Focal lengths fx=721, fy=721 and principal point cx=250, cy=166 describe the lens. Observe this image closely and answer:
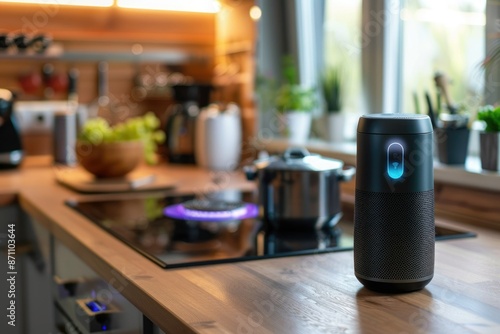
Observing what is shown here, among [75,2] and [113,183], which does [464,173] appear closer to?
[113,183]

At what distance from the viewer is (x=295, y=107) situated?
2.53m

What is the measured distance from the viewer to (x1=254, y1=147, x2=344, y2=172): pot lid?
5.10 ft

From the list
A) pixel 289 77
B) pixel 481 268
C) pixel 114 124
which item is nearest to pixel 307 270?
pixel 481 268

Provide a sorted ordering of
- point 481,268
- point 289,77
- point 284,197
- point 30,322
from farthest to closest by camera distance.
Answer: point 289,77 → point 30,322 → point 284,197 → point 481,268

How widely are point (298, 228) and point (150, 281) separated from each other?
0.49 metres

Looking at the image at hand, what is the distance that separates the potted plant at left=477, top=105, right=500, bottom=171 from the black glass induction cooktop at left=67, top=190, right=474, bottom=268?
0.68ft

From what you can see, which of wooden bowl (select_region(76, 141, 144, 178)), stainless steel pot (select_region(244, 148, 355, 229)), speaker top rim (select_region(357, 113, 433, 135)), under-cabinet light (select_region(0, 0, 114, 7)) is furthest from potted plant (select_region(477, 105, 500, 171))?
under-cabinet light (select_region(0, 0, 114, 7))

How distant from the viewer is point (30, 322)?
6.86 ft

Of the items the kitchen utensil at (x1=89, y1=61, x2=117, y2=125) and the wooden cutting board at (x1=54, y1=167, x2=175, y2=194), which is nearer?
the wooden cutting board at (x1=54, y1=167, x2=175, y2=194)

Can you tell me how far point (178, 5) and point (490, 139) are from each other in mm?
1749

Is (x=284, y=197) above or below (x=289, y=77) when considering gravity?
below

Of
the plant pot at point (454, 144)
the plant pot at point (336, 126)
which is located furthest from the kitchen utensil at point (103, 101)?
the plant pot at point (454, 144)

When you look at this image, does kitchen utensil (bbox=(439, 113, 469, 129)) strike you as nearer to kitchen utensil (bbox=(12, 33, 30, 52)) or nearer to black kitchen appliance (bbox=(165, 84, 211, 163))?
black kitchen appliance (bbox=(165, 84, 211, 163))

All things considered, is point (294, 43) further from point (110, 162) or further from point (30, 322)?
point (30, 322)
